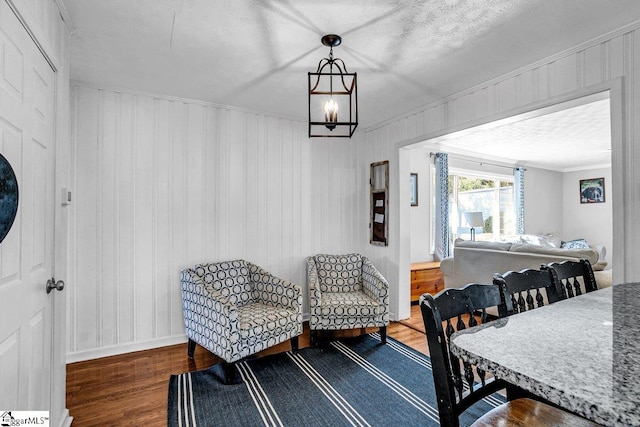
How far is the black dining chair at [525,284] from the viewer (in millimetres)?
1282

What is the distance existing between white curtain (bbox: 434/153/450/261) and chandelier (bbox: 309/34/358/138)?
2.00 meters

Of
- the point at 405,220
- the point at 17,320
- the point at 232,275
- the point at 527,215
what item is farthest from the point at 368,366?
the point at 527,215

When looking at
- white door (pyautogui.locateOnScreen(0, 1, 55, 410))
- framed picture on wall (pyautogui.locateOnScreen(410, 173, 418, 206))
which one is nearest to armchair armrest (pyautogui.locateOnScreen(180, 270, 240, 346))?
white door (pyautogui.locateOnScreen(0, 1, 55, 410))

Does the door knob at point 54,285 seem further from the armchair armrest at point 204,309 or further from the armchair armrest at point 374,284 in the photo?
the armchair armrest at point 374,284

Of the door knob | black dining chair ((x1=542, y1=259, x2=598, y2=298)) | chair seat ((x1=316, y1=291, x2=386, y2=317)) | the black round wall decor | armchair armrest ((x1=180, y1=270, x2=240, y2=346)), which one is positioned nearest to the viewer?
the black round wall decor

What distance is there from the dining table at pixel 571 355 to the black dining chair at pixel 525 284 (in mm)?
161

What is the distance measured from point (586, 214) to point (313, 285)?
7665 millimetres

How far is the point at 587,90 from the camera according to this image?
7.32 ft

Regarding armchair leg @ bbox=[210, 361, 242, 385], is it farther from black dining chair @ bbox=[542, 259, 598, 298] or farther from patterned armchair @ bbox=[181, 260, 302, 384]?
black dining chair @ bbox=[542, 259, 598, 298]

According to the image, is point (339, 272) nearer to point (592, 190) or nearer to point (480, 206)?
point (480, 206)

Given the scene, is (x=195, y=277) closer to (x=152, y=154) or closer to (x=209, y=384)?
(x=209, y=384)

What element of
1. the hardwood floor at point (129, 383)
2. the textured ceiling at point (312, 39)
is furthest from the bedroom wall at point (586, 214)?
the textured ceiling at point (312, 39)

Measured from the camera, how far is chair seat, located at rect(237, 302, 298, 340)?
2.60 metres

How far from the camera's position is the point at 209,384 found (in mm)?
2502
